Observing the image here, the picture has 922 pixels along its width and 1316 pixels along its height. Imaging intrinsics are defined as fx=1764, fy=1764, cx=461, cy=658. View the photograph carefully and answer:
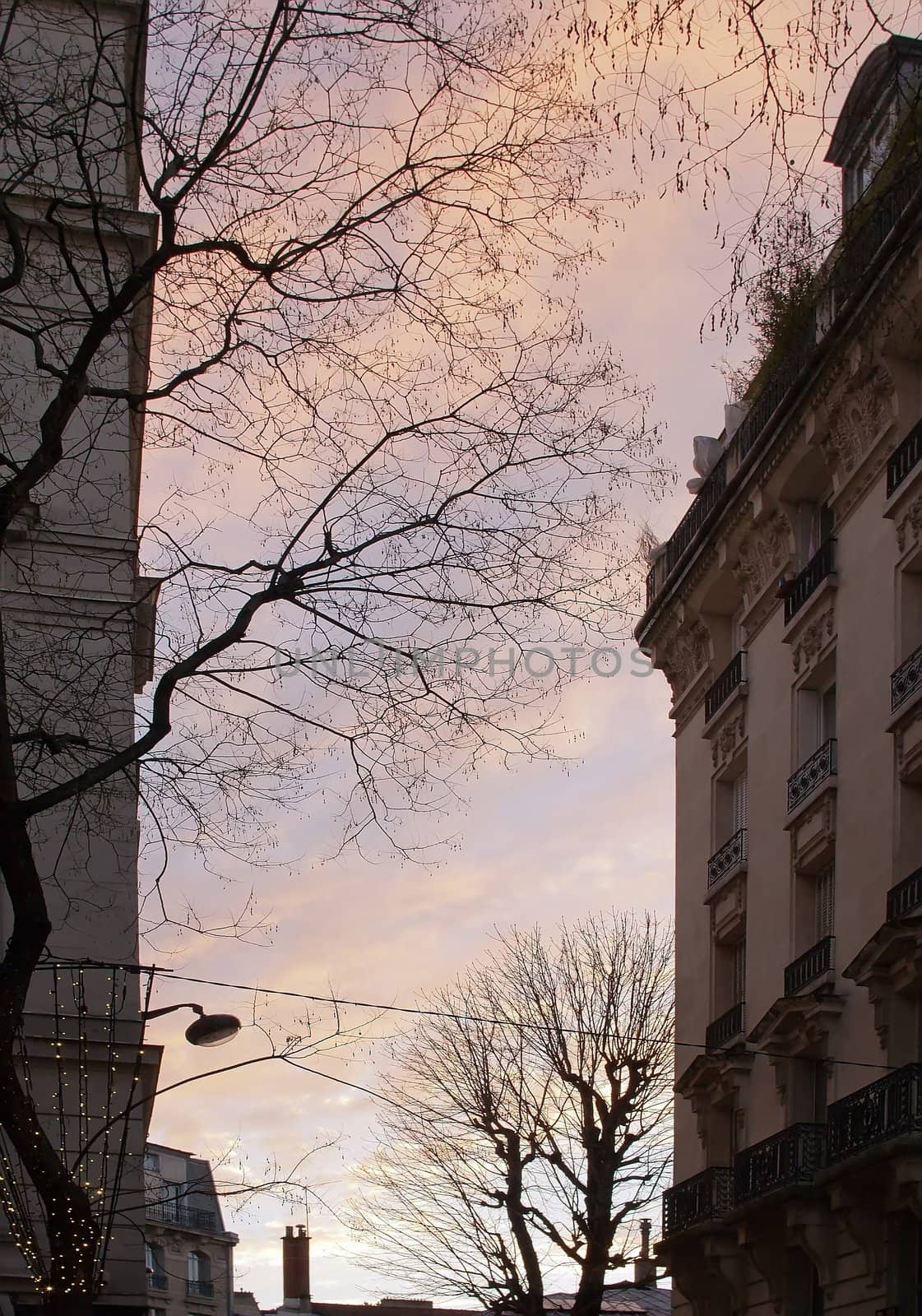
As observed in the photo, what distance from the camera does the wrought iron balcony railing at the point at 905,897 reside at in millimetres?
19219

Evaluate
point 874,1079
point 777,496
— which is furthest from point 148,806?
point 777,496

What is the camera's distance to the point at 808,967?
22.7m

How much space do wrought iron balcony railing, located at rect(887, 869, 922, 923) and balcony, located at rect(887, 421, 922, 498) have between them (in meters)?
4.74

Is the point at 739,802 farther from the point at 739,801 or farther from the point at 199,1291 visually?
the point at 199,1291

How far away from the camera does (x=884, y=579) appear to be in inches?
842

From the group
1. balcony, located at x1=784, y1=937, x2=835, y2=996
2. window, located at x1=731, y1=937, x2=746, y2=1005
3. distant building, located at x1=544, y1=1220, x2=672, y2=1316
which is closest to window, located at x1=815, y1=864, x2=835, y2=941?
balcony, located at x1=784, y1=937, x2=835, y2=996

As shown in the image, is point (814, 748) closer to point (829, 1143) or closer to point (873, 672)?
point (873, 672)

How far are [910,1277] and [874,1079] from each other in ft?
7.10

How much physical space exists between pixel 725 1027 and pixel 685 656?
23.3 feet

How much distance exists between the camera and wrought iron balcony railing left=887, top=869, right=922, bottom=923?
1922 centimetres

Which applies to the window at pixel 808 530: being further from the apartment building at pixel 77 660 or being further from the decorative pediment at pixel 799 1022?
the apartment building at pixel 77 660

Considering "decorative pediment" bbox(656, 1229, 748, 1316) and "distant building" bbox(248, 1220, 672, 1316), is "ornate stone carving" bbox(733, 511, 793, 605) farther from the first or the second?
"distant building" bbox(248, 1220, 672, 1316)

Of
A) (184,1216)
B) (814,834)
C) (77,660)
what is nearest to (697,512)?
(814,834)

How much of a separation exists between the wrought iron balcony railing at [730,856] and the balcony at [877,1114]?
228 inches
